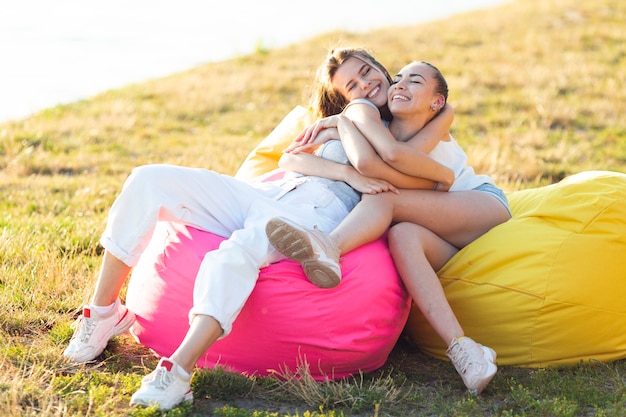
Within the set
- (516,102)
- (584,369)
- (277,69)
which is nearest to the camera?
(584,369)

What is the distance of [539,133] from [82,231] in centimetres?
555

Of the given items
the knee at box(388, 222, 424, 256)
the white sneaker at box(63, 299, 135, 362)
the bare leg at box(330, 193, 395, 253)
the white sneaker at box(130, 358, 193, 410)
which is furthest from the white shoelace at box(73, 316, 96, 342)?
the knee at box(388, 222, 424, 256)

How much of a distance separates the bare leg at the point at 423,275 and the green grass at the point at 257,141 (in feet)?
Result: 0.95

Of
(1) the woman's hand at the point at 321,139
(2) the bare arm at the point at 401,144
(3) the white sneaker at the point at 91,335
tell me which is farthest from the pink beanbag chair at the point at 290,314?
(1) the woman's hand at the point at 321,139

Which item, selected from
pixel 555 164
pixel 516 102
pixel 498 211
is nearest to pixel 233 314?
pixel 498 211

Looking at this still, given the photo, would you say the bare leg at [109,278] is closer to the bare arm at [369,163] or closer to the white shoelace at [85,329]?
the white shoelace at [85,329]

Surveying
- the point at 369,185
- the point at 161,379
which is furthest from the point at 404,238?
the point at 161,379

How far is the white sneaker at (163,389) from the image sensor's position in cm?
314

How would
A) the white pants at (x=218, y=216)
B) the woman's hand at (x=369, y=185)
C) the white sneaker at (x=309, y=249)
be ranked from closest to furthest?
the white pants at (x=218, y=216) → the white sneaker at (x=309, y=249) → the woman's hand at (x=369, y=185)

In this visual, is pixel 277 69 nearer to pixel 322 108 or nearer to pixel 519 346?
pixel 322 108

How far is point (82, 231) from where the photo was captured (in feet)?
18.3

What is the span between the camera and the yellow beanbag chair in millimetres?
3869

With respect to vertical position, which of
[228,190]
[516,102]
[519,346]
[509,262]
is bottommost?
[516,102]

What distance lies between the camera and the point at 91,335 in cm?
376
